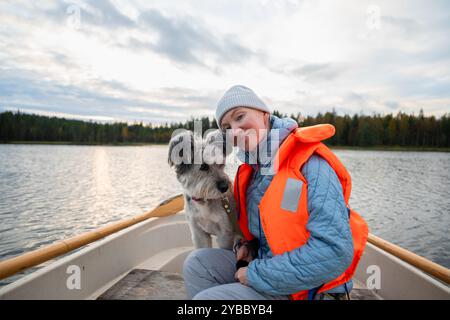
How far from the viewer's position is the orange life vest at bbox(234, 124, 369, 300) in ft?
6.57

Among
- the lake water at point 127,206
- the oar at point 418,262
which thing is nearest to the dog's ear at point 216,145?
the lake water at point 127,206

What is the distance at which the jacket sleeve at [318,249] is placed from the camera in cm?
184

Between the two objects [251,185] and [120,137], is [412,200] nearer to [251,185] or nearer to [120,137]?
[251,185]

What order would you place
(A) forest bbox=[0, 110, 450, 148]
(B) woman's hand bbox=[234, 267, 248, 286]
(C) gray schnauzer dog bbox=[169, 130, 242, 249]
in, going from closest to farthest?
1. (B) woman's hand bbox=[234, 267, 248, 286]
2. (C) gray schnauzer dog bbox=[169, 130, 242, 249]
3. (A) forest bbox=[0, 110, 450, 148]

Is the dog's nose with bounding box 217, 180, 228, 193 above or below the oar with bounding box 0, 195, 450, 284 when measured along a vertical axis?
above

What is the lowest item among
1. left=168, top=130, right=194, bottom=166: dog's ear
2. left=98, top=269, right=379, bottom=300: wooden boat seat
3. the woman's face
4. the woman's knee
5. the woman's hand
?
left=98, top=269, right=379, bottom=300: wooden boat seat

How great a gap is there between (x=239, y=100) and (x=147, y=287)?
2.69m

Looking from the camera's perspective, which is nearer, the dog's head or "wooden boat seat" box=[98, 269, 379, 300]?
the dog's head

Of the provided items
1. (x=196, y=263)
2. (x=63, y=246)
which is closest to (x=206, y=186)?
(x=196, y=263)

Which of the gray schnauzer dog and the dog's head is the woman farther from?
the dog's head

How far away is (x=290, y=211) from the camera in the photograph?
78.7 inches

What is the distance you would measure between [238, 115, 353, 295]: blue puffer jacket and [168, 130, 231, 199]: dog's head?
1281 mm

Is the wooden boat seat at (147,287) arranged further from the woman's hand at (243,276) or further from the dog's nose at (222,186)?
the woman's hand at (243,276)

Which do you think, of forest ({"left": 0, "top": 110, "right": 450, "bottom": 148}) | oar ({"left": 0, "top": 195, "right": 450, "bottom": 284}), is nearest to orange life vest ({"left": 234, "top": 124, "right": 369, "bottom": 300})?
oar ({"left": 0, "top": 195, "right": 450, "bottom": 284})
